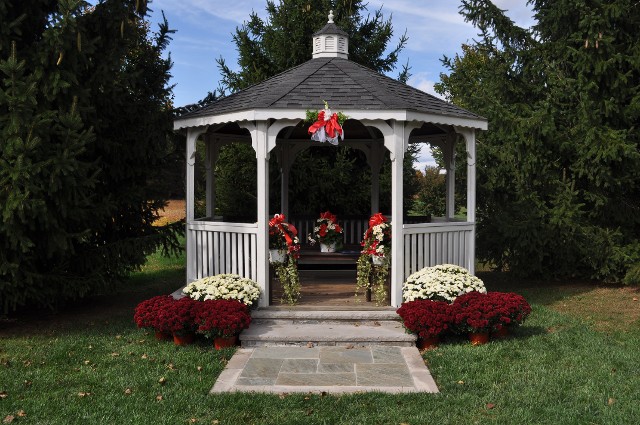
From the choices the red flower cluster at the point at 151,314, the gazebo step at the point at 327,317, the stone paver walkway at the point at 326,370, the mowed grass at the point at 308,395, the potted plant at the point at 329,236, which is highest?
the potted plant at the point at 329,236

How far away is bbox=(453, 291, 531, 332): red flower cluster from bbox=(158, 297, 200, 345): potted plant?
294cm

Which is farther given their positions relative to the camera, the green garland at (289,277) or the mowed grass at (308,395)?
the green garland at (289,277)

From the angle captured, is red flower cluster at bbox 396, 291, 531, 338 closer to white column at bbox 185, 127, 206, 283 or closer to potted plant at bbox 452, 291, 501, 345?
potted plant at bbox 452, 291, 501, 345

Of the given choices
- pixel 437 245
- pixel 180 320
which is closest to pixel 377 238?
pixel 437 245

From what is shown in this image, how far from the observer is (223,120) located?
7910mm

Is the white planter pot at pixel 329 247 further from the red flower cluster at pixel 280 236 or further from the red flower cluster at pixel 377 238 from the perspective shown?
the red flower cluster at pixel 280 236

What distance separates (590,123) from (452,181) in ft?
8.12

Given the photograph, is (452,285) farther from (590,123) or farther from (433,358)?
(590,123)

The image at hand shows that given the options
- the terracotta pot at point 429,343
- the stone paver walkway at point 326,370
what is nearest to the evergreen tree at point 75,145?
the stone paver walkway at point 326,370

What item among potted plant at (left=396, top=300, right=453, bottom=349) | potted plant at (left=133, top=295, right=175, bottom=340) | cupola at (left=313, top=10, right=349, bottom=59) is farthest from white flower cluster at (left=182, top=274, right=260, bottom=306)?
cupola at (left=313, top=10, right=349, bottom=59)

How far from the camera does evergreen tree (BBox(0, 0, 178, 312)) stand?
6.48 m

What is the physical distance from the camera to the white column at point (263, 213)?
300 inches

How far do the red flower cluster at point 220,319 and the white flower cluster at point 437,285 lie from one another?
6.83 feet

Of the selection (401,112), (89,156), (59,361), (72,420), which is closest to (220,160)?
(89,156)
